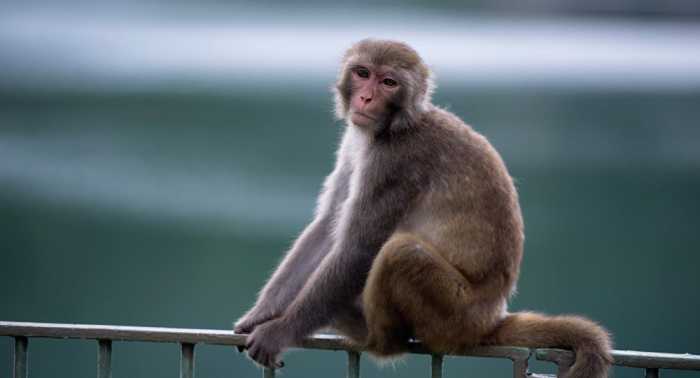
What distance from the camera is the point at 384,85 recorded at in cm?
306

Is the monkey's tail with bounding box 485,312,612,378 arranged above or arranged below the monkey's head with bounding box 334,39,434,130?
below

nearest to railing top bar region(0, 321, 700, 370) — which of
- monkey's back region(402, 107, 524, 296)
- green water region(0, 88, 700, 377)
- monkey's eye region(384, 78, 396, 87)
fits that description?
monkey's back region(402, 107, 524, 296)

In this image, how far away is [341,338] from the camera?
2.59 metres

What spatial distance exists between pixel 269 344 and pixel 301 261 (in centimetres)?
72

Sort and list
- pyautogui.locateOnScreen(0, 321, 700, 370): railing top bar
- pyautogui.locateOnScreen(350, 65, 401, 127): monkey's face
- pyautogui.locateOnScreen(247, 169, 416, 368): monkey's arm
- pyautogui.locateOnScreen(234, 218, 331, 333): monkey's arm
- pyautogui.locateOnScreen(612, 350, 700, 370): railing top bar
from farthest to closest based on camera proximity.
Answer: pyautogui.locateOnScreen(234, 218, 331, 333): monkey's arm < pyautogui.locateOnScreen(350, 65, 401, 127): monkey's face < pyautogui.locateOnScreen(247, 169, 416, 368): monkey's arm < pyautogui.locateOnScreen(0, 321, 700, 370): railing top bar < pyautogui.locateOnScreen(612, 350, 700, 370): railing top bar

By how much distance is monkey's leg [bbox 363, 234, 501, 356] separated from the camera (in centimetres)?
269

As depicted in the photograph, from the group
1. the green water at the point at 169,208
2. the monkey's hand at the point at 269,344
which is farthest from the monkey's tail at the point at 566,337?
the green water at the point at 169,208

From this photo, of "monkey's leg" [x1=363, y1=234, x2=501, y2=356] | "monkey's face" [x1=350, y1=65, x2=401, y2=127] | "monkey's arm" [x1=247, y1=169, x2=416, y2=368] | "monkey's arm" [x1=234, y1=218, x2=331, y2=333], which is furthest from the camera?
"monkey's arm" [x1=234, y1=218, x2=331, y2=333]

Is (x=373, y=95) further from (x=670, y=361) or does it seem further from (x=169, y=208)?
(x=169, y=208)

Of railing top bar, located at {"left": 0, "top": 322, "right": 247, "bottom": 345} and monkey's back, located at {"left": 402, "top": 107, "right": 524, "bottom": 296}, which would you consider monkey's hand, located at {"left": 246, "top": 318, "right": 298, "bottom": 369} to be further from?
monkey's back, located at {"left": 402, "top": 107, "right": 524, "bottom": 296}

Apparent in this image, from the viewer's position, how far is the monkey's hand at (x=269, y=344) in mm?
2773

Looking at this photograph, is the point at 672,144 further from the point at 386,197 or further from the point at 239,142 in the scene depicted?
the point at 239,142

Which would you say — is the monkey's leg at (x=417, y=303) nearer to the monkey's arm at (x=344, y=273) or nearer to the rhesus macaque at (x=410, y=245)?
the rhesus macaque at (x=410, y=245)

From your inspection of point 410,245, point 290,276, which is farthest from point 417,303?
point 290,276
